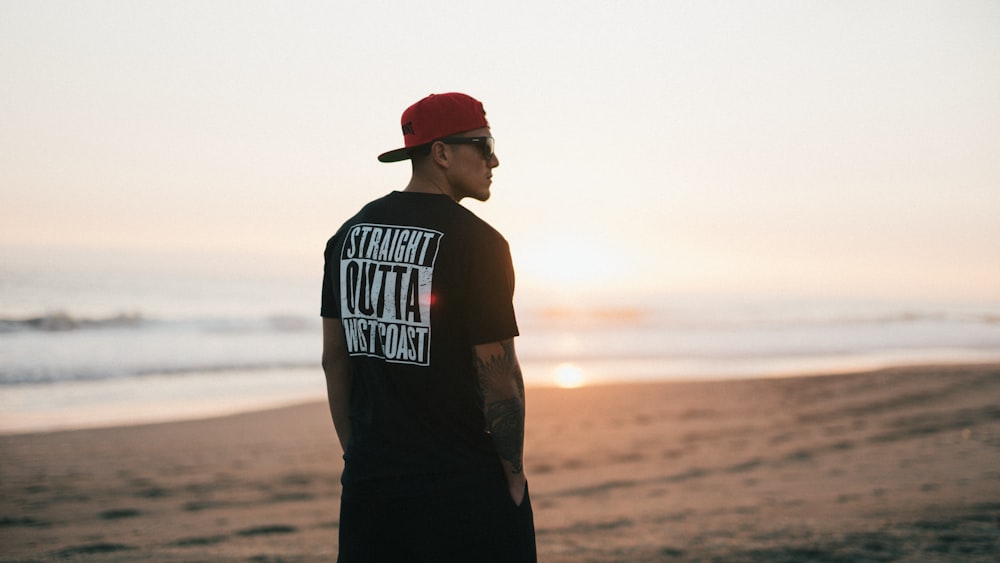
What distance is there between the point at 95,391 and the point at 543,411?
6.63m

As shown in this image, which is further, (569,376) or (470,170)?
(569,376)

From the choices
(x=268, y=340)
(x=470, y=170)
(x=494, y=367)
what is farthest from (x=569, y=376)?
(x=494, y=367)

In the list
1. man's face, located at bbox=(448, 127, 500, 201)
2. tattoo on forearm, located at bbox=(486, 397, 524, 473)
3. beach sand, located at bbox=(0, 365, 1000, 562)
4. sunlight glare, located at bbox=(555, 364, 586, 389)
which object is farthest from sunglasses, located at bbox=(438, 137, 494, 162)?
sunlight glare, located at bbox=(555, 364, 586, 389)

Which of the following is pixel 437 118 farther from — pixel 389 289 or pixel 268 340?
pixel 268 340

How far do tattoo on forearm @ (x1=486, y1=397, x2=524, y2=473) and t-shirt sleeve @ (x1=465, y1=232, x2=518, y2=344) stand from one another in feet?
0.61

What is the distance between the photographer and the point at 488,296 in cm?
221

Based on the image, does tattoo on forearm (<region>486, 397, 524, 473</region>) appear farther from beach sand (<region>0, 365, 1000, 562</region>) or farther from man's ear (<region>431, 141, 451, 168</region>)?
beach sand (<region>0, 365, 1000, 562</region>)

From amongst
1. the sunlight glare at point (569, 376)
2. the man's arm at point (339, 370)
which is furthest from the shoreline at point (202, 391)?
the man's arm at point (339, 370)

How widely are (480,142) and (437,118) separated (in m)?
0.14

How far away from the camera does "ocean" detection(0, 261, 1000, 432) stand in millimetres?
12672

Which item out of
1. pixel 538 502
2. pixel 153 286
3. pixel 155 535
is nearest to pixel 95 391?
pixel 155 535

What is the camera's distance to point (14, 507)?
260 inches

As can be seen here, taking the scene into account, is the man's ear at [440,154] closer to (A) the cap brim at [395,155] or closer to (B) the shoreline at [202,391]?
(A) the cap brim at [395,155]

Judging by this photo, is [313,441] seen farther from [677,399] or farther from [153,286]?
[153,286]
